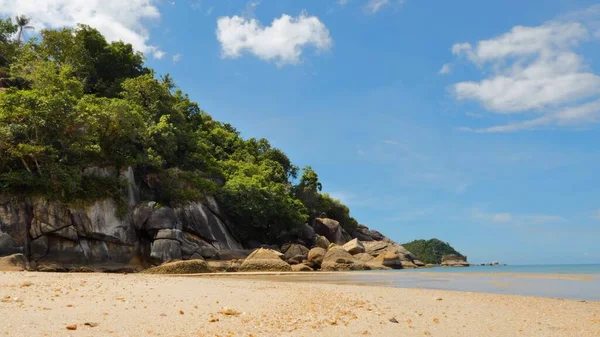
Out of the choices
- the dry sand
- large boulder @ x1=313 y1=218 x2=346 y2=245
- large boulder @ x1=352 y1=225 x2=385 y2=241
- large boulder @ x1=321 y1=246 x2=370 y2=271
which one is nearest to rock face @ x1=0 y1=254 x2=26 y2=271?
the dry sand

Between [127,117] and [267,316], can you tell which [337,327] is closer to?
[267,316]

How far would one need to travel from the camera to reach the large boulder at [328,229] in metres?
59.1

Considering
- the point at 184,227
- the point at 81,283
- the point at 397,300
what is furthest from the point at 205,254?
the point at 397,300

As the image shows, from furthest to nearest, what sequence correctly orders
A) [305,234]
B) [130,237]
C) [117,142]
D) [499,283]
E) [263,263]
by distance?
[305,234], [117,142], [263,263], [130,237], [499,283]

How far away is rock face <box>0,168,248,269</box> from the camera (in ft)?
89.9

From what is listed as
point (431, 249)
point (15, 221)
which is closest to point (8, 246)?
point (15, 221)

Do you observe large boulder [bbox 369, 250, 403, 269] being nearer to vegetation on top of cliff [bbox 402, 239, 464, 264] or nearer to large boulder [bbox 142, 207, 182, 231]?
large boulder [bbox 142, 207, 182, 231]

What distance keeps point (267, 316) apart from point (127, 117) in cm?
3161

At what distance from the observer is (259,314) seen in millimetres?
8617

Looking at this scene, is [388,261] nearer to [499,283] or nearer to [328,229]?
[328,229]

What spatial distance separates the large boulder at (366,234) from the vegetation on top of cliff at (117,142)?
297 cm

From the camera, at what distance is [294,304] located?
10398 millimetres

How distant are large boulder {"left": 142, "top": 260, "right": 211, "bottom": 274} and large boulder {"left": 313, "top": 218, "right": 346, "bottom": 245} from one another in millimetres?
32280

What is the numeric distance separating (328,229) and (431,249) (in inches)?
2502
